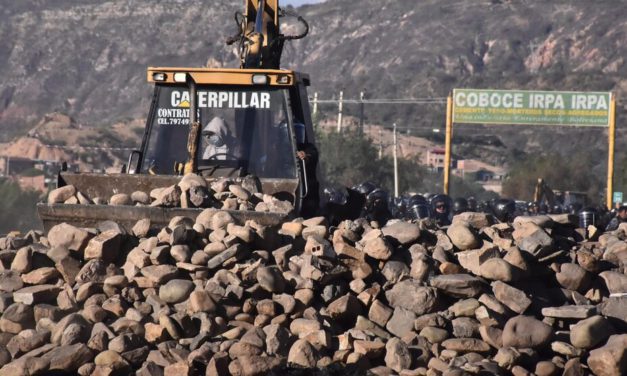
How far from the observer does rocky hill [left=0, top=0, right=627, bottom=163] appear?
78.2 m

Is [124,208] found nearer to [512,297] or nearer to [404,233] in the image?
[404,233]

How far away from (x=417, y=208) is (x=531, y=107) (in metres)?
15.2

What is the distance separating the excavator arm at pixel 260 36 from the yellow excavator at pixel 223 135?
770 mm

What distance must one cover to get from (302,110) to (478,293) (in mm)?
3625

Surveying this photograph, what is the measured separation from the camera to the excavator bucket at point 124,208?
9.32 m

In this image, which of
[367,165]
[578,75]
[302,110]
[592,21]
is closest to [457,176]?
[367,165]

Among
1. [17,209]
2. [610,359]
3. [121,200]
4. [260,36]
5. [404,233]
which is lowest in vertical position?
[610,359]

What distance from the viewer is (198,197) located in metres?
9.42

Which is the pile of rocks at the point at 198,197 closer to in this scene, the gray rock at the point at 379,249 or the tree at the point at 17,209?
the gray rock at the point at 379,249

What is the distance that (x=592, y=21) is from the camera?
296 feet

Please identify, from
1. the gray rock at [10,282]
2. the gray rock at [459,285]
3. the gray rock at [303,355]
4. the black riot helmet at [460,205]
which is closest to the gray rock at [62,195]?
the gray rock at [10,282]

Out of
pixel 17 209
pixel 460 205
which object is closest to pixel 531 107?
pixel 460 205

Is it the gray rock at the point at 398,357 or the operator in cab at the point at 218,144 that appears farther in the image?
the operator in cab at the point at 218,144

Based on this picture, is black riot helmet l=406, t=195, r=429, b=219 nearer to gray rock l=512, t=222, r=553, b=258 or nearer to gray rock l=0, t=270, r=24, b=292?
gray rock l=512, t=222, r=553, b=258
